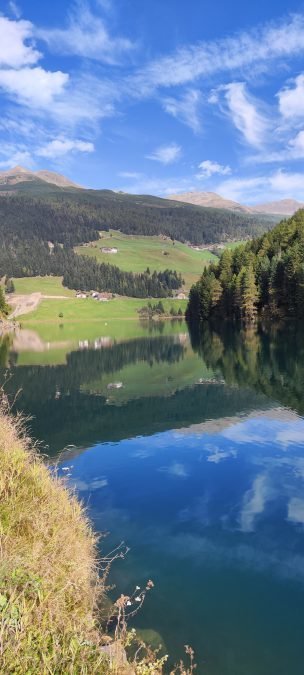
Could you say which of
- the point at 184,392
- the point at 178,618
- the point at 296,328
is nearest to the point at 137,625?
the point at 178,618

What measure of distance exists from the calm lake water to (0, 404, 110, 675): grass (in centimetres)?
288

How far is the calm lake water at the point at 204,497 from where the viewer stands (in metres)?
12.5

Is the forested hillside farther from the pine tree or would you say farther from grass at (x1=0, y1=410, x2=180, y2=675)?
grass at (x1=0, y1=410, x2=180, y2=675)

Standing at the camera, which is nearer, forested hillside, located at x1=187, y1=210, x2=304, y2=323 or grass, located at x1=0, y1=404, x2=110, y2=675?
grass, located at x1=0, y1=404, x2=110, y2=675

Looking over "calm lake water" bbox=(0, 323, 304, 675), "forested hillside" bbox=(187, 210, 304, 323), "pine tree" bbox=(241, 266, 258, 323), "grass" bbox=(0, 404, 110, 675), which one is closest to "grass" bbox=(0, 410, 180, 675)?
"grass" bbox=(0, 404, 110, 675)

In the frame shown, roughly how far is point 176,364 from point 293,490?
5264cm

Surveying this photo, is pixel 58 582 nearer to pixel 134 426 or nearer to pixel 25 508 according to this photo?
pixel 25 508

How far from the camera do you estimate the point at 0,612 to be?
720 cm

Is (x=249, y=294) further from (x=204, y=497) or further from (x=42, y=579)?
(x=42, y=579)

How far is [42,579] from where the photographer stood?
872 centimetres

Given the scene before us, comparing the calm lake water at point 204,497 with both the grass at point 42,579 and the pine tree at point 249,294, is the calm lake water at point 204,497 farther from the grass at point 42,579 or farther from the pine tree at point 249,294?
the pine tree at point 249,294

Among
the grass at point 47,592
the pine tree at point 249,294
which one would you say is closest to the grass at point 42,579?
the grass at point 47,592

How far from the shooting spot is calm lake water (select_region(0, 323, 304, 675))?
1251 cm

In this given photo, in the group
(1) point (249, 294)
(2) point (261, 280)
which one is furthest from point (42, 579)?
(2) point (261, 280)
